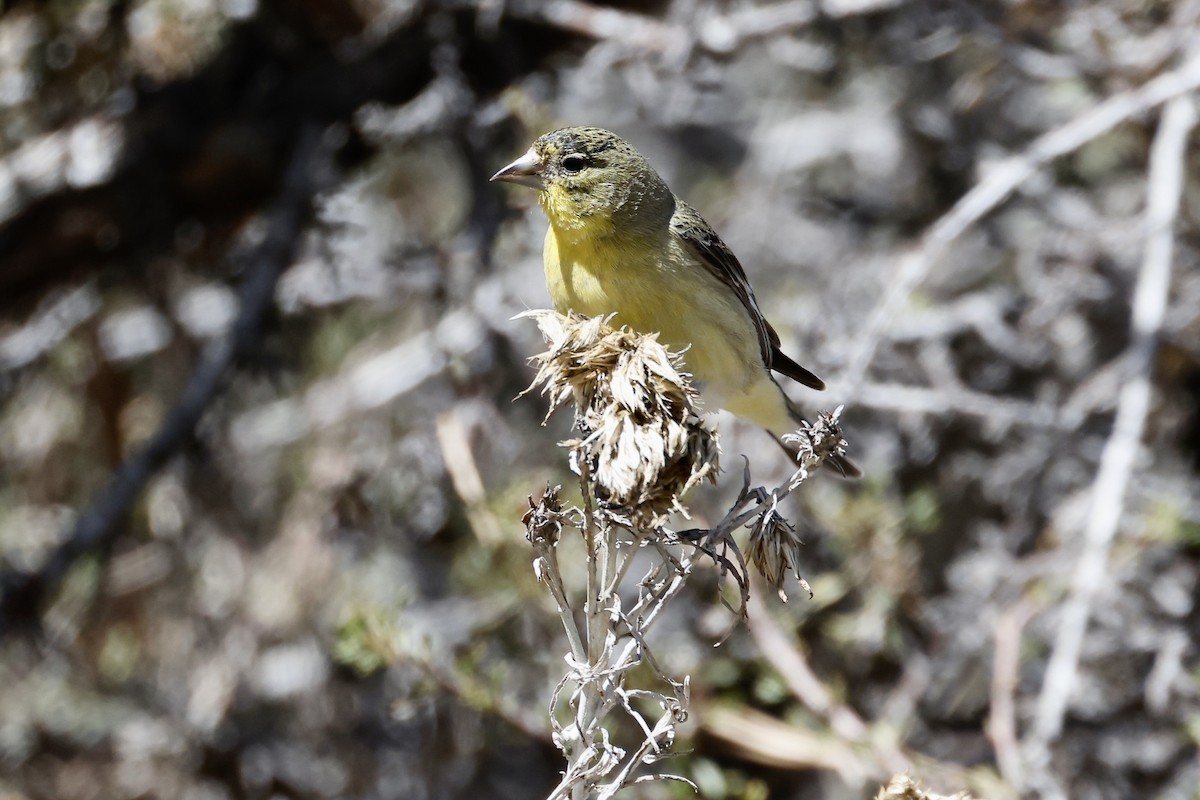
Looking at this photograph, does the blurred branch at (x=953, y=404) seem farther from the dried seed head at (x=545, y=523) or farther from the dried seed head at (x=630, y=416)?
the dried seed head at (x=545, y=523)

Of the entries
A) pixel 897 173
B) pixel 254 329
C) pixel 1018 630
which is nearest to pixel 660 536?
pixel 1018 630

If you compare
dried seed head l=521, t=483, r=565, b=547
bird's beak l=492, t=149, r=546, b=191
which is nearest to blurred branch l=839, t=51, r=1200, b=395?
bird's beak l=492, t=149, r=546, b=191

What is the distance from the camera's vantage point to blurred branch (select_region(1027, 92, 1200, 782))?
11.4 feet

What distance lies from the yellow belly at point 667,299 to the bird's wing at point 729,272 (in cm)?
4

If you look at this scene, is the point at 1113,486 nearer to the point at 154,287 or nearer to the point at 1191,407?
the point at 1191,407

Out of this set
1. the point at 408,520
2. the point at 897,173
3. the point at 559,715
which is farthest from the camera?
the point at 897,173

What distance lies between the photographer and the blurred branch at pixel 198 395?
410 centimetres

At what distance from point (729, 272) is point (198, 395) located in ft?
6.08

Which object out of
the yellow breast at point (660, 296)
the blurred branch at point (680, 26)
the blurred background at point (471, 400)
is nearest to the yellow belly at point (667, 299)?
the yellow breast at point (660, 296)

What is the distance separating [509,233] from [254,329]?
1.03 m

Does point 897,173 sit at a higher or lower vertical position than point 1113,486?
lower

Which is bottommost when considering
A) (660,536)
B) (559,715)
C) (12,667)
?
(12,667)

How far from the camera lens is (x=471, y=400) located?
4.54 m

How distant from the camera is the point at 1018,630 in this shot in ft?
12.6
